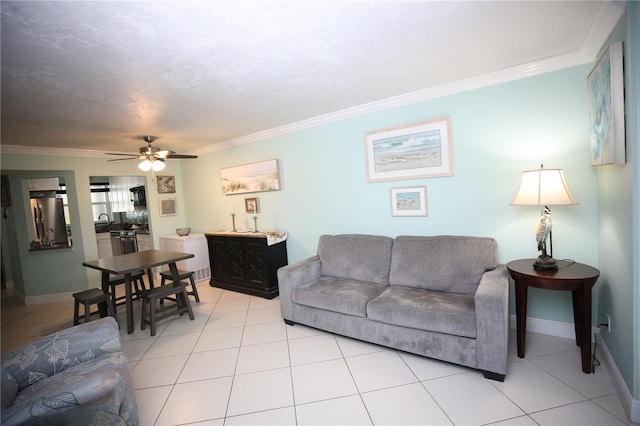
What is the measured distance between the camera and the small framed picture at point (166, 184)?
5.74 meters

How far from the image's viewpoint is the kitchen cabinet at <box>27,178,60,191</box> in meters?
4.84

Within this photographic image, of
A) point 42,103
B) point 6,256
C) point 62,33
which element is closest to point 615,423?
point 62,33

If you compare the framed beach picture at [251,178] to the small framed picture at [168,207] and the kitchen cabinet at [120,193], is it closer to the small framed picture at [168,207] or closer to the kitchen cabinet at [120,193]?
the small framed picture at [168,207]

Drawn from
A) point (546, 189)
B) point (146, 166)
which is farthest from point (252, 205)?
point (546, 189)

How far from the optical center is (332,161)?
3.88 meters

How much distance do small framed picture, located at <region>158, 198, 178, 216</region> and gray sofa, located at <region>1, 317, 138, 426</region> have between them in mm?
3865

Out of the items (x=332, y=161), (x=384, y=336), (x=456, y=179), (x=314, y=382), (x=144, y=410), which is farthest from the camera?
(x=332, y=161)

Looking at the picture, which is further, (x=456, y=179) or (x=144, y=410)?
(x=456, y=179)

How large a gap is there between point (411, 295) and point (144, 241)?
5.49 meters

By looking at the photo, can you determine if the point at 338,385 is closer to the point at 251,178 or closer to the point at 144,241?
the point at 251,178

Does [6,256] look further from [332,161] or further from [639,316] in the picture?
[639,316]

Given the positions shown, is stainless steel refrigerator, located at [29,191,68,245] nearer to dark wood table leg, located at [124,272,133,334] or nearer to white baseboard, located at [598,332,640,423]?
dark wood table leg, located at [124,272,133,334]

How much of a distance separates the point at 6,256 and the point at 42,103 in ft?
16.5

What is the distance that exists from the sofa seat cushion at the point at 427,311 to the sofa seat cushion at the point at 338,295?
114mm
